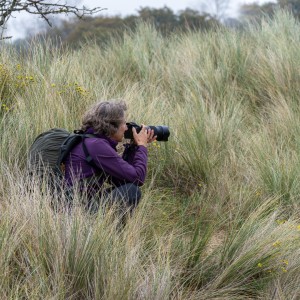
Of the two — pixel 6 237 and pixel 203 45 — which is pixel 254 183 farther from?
pixel 203 45

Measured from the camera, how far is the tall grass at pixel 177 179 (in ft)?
11.3

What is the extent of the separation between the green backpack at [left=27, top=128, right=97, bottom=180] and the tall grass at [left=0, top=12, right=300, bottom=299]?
0.60ft

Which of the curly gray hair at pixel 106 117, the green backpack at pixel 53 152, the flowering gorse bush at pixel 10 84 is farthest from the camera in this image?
the flowering gorse bush at pixel 10 84

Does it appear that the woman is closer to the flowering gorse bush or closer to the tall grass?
the tall grass

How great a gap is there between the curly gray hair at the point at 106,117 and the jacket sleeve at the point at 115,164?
0.11m

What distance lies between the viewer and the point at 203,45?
8.89m

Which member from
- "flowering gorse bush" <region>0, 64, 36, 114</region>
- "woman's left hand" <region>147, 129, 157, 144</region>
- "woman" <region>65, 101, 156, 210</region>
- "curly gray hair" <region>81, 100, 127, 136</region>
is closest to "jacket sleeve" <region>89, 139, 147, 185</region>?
"woman" <region>65, 101, 156, 210</region>

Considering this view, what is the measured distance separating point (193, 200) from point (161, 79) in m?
3.30

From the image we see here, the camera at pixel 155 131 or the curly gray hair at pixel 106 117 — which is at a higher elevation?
the curly gray hair at pixel 106 117

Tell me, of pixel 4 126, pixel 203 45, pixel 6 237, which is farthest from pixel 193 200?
pixel 203 45

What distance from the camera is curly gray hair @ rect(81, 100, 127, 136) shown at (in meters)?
4.47

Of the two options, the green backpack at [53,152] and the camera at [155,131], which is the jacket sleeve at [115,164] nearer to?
the green backpack at [53,152]

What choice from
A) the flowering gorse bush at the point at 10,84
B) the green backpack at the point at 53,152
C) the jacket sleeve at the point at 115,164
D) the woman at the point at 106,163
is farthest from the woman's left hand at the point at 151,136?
the flowering gorse bush at the point at 10,84

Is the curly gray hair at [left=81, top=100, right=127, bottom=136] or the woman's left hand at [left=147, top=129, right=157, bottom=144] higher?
the curly gray hair at [left=81, top=100, right=127, bottom=136]
